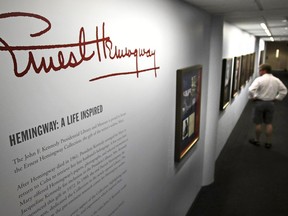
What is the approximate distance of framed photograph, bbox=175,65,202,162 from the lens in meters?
2.56

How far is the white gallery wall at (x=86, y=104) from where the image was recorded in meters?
1.02

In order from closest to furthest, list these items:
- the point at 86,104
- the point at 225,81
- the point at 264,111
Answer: the point at 86,104 < the point at 225,81 < the point at 264,111

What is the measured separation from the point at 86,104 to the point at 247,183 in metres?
3.43

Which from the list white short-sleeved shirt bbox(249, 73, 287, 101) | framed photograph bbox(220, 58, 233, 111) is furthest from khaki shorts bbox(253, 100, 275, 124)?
framed photograph bbox(220, 58, 233, 111)

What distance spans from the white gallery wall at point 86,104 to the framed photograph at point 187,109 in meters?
0.11

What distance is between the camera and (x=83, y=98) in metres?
1.35

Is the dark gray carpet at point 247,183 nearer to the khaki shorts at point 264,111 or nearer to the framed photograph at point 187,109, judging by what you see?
the khaki shorts at point 264,111

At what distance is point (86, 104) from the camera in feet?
4.50

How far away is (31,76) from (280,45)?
21.2 metres

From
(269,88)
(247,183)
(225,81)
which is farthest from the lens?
(269,88)

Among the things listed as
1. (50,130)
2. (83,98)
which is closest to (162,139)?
(83,98)

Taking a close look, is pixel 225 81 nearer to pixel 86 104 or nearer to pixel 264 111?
pixel 264 111
